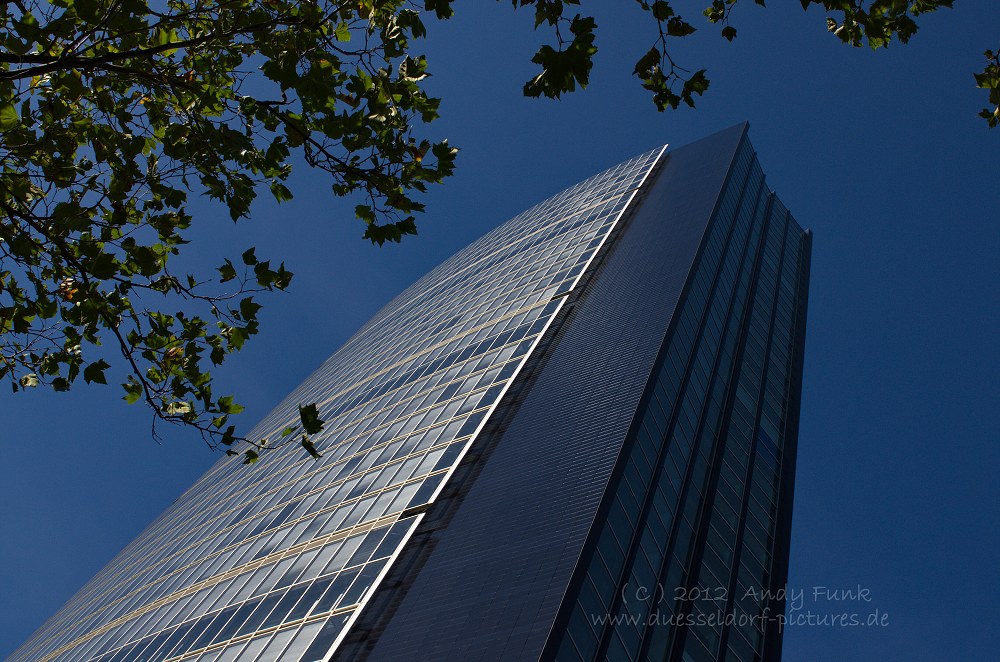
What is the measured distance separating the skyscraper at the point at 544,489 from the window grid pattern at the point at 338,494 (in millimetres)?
169

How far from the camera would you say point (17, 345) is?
31.9 ft

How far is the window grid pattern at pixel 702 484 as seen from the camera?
20.6 m

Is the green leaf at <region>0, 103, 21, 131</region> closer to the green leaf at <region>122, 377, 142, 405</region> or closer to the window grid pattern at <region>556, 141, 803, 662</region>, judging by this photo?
the green leaf at <region>122, 377, 142, 405</region>

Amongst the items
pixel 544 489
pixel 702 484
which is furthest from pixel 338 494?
pixel 702 484

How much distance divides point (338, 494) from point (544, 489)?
12.7 metres

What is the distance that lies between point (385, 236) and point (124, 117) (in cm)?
343

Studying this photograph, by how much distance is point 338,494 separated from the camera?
32.9 m

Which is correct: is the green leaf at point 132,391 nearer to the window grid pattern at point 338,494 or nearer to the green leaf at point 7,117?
the green leaf at point 7,117

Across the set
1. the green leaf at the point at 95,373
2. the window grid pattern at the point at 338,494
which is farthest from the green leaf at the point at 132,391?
the window grid pattern at the point at 338,494

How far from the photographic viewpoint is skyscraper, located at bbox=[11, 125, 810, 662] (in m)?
20.7

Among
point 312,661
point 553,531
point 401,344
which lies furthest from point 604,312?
point 401,344

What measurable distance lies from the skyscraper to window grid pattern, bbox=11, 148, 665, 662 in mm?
169

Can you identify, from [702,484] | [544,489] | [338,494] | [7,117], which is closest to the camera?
[7,117]

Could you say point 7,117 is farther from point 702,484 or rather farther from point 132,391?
point 702,484
